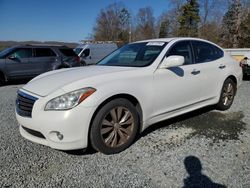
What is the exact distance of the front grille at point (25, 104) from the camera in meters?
3.01

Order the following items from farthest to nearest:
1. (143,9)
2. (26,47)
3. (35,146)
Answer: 1. (143,9)
2. (26,47)
3. (35,146)

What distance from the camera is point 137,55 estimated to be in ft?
13.6

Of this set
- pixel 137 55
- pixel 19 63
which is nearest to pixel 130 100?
pixel 137 55

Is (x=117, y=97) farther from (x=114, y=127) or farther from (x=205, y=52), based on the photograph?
(x=205, y=52)

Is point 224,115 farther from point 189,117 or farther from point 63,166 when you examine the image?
point 63,166

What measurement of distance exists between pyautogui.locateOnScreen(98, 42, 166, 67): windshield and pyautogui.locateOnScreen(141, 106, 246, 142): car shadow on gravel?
116cm

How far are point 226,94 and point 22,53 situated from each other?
26.4 ft

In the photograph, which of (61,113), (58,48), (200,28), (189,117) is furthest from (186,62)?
(200,28)

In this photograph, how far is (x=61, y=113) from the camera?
2.79 metres

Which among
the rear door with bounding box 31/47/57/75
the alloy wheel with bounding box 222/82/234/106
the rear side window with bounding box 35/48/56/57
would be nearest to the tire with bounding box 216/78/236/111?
the alloy wheel with bounding box 222/82/234/106

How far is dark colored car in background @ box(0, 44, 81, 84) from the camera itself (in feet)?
31.1

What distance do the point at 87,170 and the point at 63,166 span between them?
32 cm

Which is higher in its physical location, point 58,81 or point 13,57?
point 58,81

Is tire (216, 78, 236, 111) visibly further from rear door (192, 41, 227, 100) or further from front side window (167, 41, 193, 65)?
Result: front side window (167, 41, 193, 65)
